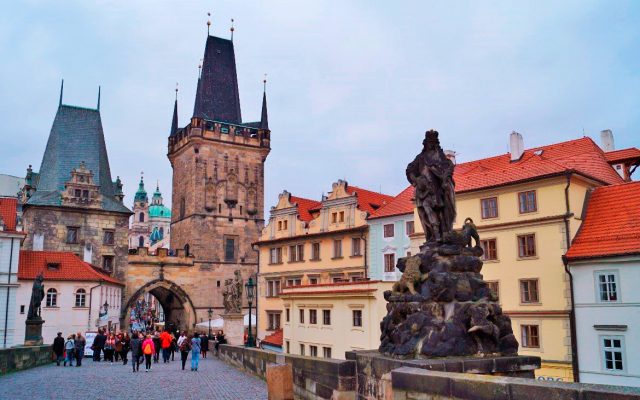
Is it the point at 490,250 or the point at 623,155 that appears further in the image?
the point at 623,155

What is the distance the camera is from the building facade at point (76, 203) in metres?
45.7

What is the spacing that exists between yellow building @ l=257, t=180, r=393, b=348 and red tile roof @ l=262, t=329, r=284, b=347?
1010mm

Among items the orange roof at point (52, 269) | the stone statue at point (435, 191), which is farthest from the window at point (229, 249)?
the stone statue at point (435, 191)

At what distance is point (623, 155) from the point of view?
28.3 m

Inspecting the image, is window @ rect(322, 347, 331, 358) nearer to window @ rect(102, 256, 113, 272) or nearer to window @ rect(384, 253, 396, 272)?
window @ rect(384, 253, 396, 272)

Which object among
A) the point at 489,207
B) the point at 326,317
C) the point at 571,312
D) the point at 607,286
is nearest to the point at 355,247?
the point at 326,317

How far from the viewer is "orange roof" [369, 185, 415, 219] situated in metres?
32.5

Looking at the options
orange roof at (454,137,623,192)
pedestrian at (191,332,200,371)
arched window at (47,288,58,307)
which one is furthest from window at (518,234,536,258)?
arched window at (47,288,58,307)

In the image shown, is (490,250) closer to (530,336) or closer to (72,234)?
(530,336)

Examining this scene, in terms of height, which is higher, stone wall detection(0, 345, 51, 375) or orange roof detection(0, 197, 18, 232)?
orange roof detection(0, 197, 18, 232)

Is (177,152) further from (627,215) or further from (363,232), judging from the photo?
(627,215)

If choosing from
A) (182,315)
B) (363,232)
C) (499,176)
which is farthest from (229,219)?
(499,176)

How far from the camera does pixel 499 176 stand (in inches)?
1051

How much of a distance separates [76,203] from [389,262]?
2671cm
